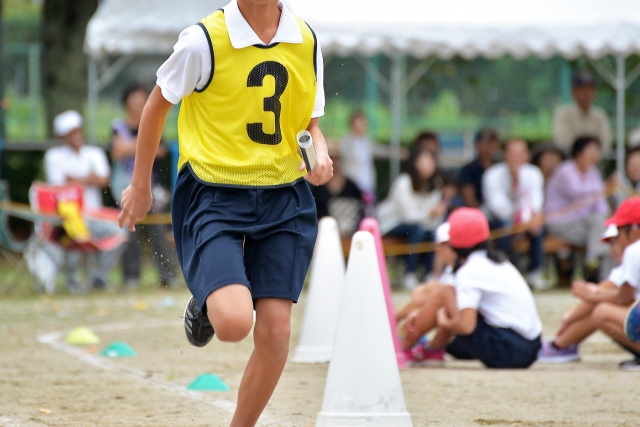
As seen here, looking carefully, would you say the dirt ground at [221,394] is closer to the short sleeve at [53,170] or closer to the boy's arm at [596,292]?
the boy's arm at [596,292]

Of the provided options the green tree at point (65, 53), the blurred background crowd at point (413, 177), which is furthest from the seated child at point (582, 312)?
the green tree at point (65, 53)

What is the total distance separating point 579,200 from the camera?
12.1 meters

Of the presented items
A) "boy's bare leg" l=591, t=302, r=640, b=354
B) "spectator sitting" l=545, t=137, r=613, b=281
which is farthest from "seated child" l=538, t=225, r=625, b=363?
"spectator sitting" l=545, t=137, r=613, b=281

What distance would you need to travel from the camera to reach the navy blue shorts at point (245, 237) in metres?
3.74

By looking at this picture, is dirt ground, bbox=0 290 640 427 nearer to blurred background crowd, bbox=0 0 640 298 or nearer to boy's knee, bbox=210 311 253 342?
boy's knee, bbox=210 311 253 342

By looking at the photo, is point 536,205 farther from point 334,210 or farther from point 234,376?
point 234,376

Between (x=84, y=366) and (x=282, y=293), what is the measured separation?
3.28 metres

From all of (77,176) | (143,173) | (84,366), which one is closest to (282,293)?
(143,173)

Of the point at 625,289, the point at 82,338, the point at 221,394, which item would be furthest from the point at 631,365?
the point at 82,338

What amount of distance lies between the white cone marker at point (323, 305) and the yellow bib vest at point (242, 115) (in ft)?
10.3

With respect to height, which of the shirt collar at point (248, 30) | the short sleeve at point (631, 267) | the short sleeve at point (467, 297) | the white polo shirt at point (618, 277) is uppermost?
the shirt collar at point (248, 30)

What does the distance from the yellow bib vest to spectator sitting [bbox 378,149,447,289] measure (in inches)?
324

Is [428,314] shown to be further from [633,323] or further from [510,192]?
[510,192]

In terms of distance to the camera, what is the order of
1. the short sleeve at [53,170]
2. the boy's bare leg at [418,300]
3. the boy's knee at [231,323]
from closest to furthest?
the boy's knee at [231,323] < the boy's bare leg at [418,300] < the short sleeve at [53,170]
